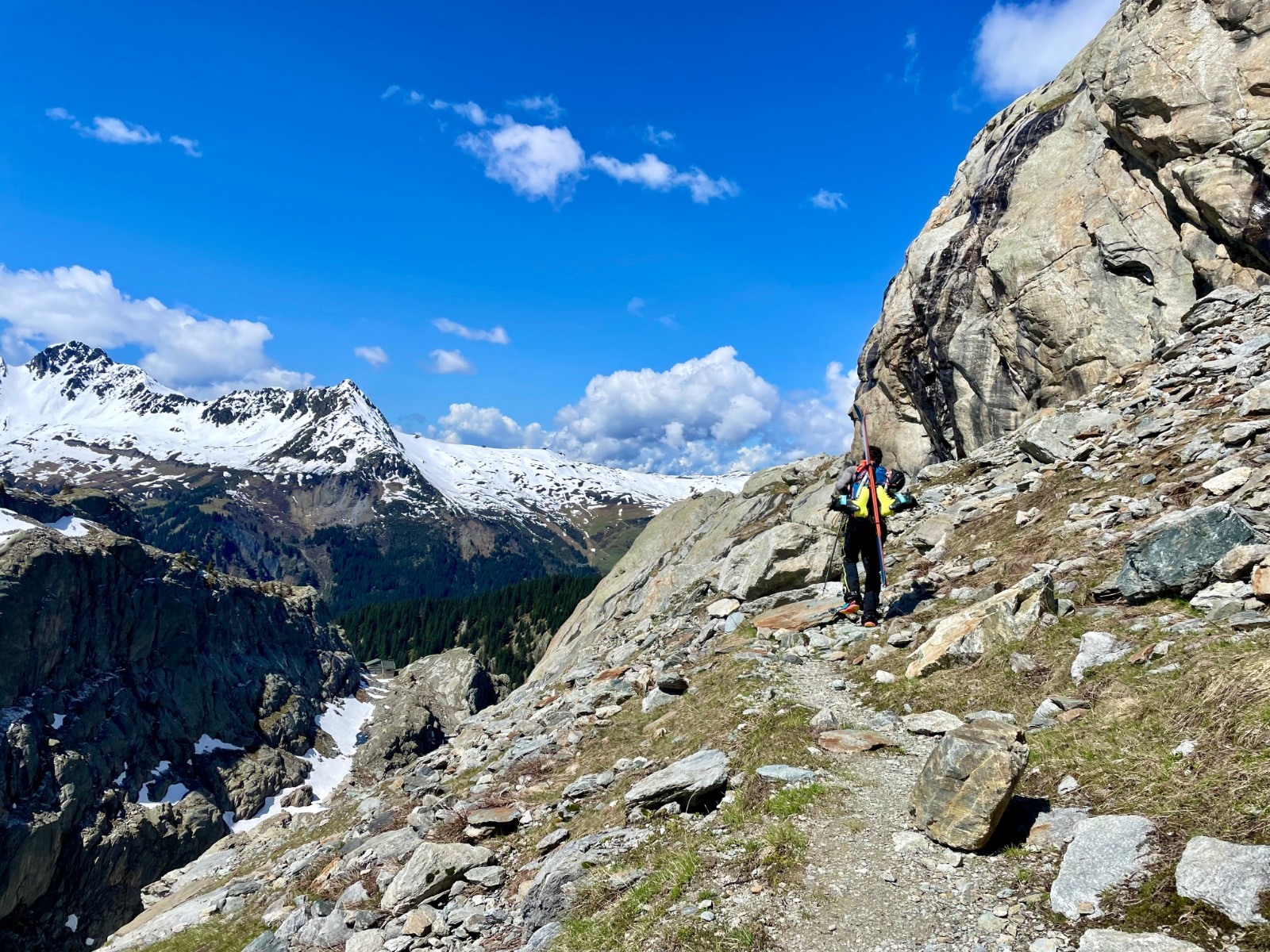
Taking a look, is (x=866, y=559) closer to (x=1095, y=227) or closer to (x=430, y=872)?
(x=430, y=872)

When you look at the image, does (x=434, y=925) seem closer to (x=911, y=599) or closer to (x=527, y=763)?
(x=527, y=763)

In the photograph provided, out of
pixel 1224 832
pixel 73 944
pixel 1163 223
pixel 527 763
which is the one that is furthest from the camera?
pixel 73 944

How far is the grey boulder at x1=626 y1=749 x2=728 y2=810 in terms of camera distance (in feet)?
31.1

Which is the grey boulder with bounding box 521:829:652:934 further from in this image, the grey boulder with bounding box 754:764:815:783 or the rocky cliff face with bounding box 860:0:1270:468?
the rocky cliff face with bounding box 860:0:1270:468

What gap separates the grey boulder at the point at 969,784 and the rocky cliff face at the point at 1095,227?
26.3m

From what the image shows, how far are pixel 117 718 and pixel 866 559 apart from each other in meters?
134

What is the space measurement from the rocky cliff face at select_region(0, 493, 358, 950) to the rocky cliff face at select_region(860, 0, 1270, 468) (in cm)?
11809

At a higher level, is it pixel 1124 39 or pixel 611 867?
pixel 1124 39

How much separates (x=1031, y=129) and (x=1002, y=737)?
38.1 metres

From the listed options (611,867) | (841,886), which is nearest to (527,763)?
(611,867)

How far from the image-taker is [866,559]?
17.0m

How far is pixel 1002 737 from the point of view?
23.5ft

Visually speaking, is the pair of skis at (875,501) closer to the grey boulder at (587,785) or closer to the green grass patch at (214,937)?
the grey boulder at (587,785)

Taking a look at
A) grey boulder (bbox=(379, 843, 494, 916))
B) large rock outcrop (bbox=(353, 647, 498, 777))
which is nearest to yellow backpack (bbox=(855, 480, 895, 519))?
grey boulder (bbox=(379, 843, 494, 916))
